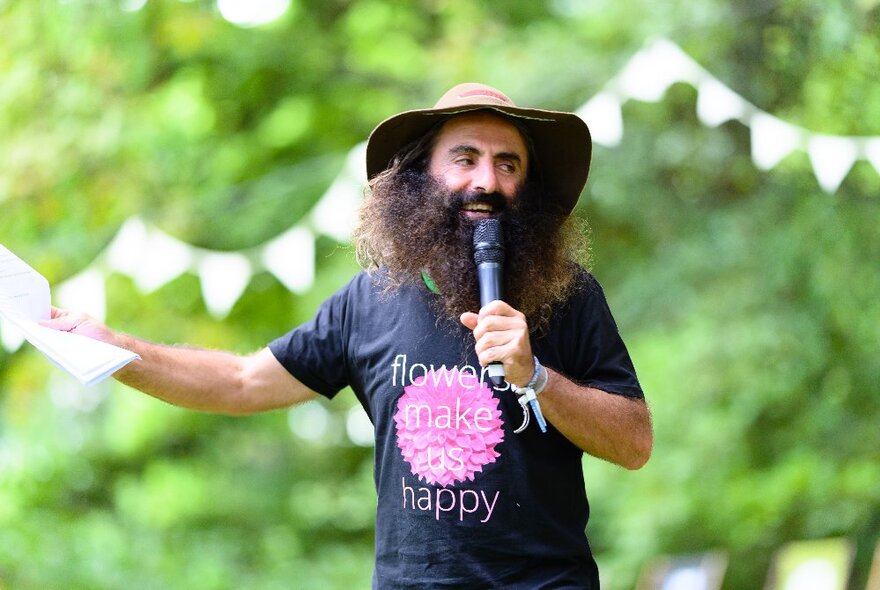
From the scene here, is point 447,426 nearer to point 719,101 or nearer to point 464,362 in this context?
point 464,362

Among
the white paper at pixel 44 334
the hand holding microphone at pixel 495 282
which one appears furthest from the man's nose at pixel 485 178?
the white paper at pixel 44 334

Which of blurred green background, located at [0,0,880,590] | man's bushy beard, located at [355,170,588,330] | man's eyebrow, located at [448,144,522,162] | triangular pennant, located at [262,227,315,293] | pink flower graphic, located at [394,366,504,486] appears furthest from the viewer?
blurred green background, located at [0,0,880,590]

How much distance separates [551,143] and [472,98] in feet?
0.81

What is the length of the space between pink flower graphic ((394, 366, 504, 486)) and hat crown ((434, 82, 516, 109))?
63cm

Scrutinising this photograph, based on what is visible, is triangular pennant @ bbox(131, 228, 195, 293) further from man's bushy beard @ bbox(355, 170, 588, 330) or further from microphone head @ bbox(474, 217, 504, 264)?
microphone head @ bbox(474, 217, 504, 264)

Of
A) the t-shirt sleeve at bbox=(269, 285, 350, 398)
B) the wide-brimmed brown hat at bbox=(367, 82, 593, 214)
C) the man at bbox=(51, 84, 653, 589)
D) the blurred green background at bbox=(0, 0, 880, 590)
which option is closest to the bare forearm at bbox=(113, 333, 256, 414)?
the man at bbox=(51, 84, 653, 589)

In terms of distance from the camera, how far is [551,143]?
10.2 ft

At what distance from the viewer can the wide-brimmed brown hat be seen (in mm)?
3016

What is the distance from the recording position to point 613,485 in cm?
875

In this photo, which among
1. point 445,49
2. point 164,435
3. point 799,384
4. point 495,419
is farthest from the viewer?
point 164,435

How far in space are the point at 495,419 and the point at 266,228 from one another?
6115 millimetres

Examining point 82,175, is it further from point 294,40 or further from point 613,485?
point 613,485

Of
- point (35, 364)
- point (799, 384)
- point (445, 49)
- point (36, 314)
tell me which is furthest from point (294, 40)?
point (36, 314)

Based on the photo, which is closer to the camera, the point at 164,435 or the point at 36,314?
the point at 36,314
